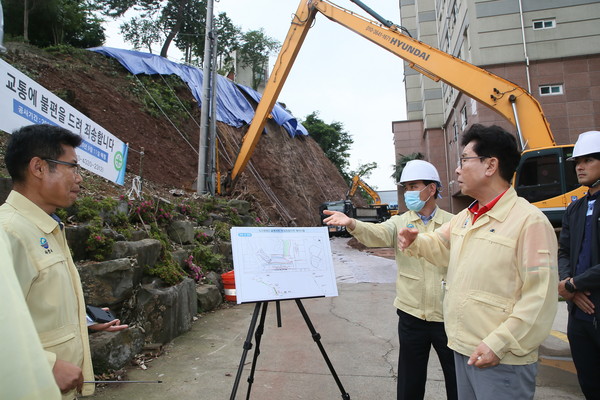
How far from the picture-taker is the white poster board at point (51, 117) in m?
3.90

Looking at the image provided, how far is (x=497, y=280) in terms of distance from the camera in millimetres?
1646

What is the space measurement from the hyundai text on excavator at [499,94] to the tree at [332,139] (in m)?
27.5

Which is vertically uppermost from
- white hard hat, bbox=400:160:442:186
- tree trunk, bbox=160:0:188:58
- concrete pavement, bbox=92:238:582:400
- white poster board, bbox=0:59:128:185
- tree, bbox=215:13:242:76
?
tree, bbox=215:13:242:76

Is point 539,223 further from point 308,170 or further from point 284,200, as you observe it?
point 308,170

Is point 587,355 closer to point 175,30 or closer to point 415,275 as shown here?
point 415,275

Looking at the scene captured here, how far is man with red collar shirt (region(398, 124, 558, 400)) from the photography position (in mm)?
1546

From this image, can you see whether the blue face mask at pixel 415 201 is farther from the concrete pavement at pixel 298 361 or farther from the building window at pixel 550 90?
the building window at pixel 550 90

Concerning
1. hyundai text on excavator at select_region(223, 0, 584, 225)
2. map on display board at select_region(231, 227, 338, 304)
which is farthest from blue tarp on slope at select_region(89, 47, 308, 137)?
map on display board at select_region(231, 227, 338, 304)

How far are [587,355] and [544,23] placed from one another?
16.4 meters

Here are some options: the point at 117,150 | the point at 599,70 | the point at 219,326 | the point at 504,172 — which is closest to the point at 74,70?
the point at 117,150

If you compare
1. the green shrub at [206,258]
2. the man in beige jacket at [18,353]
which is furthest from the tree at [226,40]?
the man in beige jacket at [18,353]

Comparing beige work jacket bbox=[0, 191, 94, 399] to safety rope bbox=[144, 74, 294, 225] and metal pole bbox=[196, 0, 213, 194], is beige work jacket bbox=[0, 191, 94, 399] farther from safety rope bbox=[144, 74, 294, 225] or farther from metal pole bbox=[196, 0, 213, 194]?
safety rope bbox=[144, 74, 294, 225]

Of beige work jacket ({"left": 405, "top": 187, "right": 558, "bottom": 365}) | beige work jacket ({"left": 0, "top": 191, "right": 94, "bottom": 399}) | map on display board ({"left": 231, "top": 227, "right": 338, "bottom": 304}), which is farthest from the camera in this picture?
map on display board ({"left": 231, "top": 227, "right": 338, "bottom": 304})

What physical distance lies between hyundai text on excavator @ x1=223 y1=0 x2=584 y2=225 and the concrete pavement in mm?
2332
